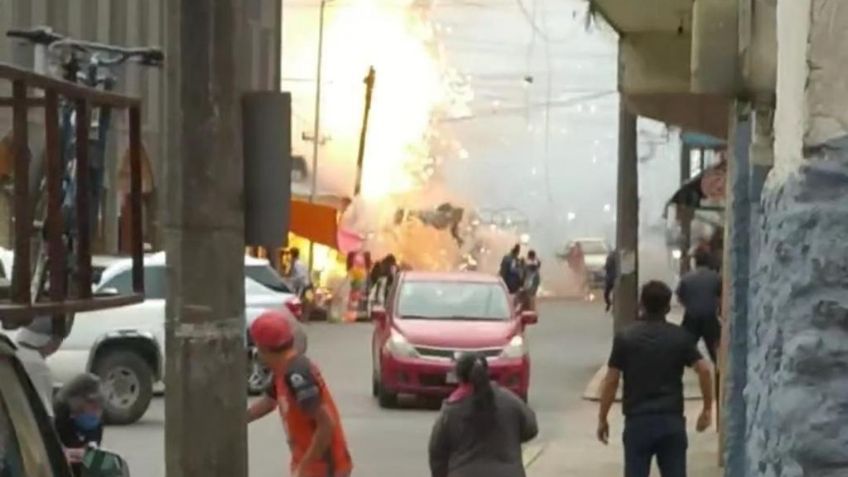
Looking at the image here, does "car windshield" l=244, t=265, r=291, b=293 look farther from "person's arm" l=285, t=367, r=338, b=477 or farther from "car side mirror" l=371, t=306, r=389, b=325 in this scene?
"person's arm" l=285, t=367, r=338, b=477

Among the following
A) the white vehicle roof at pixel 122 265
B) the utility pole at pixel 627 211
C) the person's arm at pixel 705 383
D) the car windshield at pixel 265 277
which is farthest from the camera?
the utility pole at pixel 627 211

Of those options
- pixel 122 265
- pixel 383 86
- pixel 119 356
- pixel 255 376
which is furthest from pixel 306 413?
pixel 383 86

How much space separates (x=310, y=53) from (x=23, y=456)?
47.2 meters

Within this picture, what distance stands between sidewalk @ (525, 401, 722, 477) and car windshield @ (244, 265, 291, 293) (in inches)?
190

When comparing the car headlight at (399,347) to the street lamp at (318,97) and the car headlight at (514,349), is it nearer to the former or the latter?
the car headlight at (514,349)

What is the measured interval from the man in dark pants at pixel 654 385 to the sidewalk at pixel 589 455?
4.48 m

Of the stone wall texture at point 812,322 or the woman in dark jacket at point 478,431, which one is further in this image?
the woman in dark jacket at point 478,431

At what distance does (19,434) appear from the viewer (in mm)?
4711

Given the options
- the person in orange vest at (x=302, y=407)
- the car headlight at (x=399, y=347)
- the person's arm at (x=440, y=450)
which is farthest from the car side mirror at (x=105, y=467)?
the car headlight at (x=399, y=347)

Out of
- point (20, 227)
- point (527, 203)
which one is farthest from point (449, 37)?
point (20, 227)

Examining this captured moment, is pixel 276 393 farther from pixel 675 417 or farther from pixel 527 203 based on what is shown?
pixel 527 203

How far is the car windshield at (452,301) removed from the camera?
21078 millimetres

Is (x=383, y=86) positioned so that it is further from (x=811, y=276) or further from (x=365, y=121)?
(x=811, y=276)

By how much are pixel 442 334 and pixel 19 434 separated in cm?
1562
